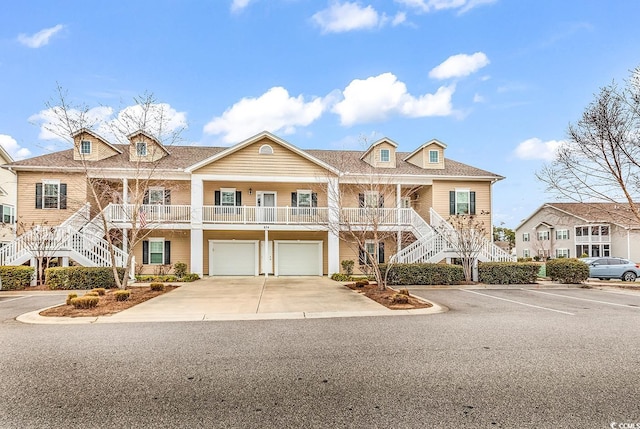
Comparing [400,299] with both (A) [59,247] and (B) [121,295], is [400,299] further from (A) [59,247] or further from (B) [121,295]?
(A) [59,247]

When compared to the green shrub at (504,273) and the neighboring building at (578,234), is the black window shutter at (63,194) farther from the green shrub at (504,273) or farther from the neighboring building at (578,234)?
the neighboring building at (578,234)

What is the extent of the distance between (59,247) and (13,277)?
196 cm

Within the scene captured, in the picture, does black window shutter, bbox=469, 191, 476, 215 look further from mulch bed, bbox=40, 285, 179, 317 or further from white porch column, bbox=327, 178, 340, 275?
mulch bed, bbox=40, 285, 179, 317

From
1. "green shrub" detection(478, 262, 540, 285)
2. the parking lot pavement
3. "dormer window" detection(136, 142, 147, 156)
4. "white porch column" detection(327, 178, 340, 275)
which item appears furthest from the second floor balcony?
the parking lot pavement

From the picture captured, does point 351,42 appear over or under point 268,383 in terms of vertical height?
over

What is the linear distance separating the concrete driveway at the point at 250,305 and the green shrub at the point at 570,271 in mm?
11122

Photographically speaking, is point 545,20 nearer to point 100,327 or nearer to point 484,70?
point 484,70

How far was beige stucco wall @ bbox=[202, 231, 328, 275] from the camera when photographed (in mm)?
22062

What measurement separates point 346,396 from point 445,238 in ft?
50.4

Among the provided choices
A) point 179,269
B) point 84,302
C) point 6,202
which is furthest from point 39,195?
point 84,302

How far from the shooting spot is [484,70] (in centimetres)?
1831

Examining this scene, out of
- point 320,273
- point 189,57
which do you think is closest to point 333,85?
point 189,57

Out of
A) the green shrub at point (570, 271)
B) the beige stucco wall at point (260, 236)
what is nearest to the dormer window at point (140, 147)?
the beige stucco wall at point (260, 236)

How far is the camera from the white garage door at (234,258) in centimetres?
2222
